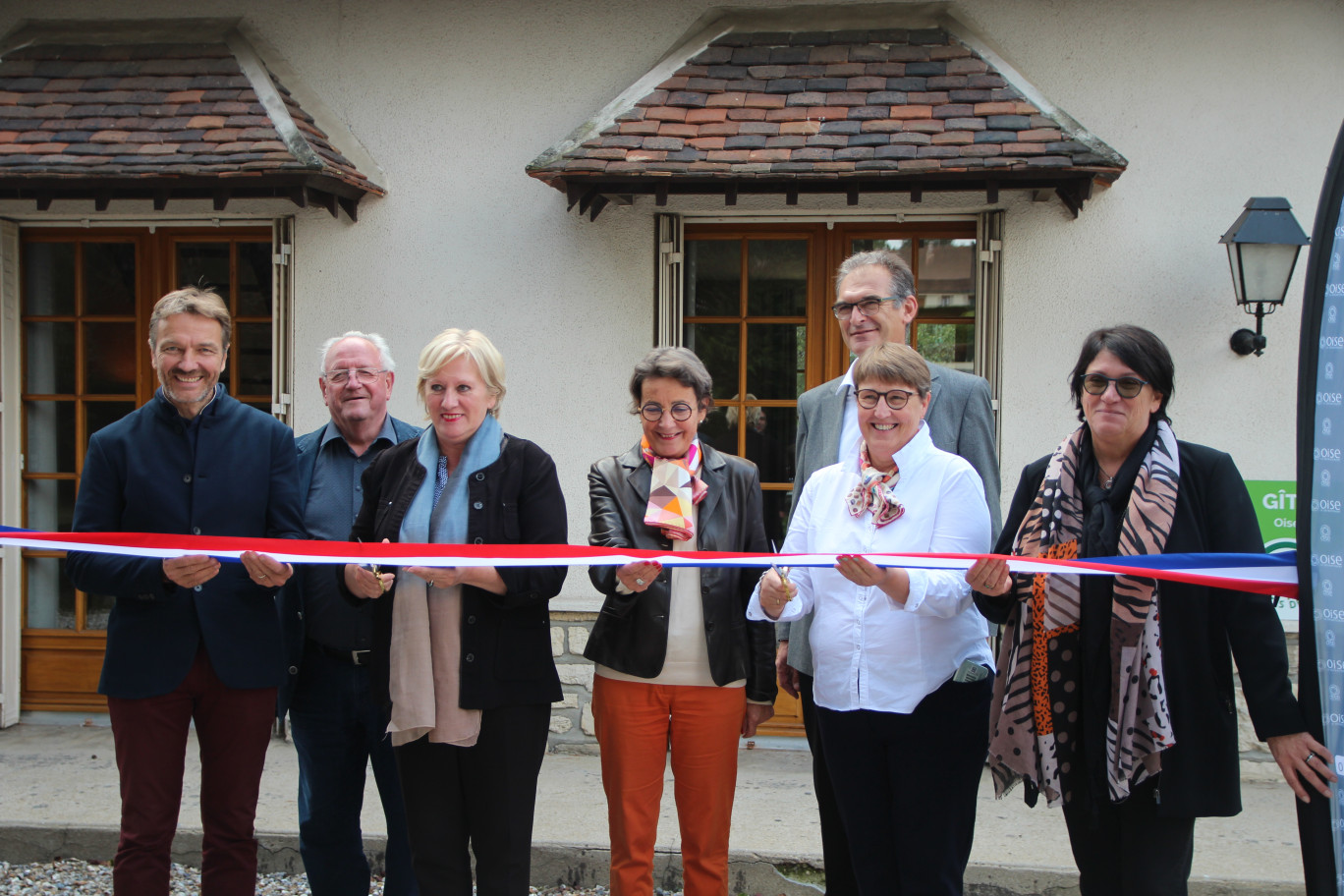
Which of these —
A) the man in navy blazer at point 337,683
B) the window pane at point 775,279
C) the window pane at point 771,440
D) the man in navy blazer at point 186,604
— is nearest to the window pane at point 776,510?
the window pane at point 771,440

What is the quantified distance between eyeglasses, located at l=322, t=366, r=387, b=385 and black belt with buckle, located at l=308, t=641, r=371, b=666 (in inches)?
34.3

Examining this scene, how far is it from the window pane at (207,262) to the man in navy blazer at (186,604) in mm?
3114

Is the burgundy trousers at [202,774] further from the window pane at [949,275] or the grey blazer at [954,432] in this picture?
the window pane at [949,275]

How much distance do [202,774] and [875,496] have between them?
212 cm

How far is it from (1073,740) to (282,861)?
11.0ft

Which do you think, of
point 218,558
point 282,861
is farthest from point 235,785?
point 282,861

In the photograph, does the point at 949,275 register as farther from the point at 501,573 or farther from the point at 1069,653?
the point at 501,573

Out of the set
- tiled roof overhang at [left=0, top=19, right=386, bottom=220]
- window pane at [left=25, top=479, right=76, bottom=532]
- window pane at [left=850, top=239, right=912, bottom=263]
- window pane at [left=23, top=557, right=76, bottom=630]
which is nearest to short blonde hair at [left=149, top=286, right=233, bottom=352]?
tiled roof overhang at [left=0, top=19, right=386, bottom=220]

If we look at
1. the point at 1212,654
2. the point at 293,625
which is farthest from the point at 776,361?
the point at 1212,654

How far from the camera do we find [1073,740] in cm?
247

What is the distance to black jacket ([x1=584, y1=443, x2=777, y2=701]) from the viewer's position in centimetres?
297

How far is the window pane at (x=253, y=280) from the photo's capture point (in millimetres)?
5801

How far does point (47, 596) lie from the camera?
598cm

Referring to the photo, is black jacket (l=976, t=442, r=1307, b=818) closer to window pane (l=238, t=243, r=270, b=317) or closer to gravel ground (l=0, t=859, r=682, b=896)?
gravel ground (l=0, t=859, r=682, b=896)
